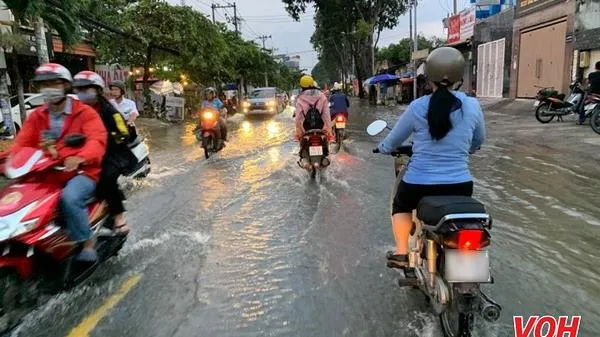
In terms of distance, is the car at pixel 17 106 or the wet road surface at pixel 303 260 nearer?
the wet road surface at pixel 303 260

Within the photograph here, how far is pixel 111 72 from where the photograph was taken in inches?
1201

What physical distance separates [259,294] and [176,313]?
0.66 metres

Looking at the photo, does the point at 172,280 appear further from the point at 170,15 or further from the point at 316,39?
the point at 316,39

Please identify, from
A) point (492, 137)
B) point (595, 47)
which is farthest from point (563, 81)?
point (492, 137)

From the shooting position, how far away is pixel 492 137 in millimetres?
14023

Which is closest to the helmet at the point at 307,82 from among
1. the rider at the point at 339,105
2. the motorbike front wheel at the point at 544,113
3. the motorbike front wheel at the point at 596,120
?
the rider at the point at 339,105

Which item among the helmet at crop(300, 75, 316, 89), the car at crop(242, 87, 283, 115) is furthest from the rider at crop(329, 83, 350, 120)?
the car at crop(242, 87, 283, 115)

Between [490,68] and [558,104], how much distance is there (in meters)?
13.6

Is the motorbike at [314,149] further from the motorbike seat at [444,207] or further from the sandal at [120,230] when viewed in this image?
the motorbike seat at [444,207]

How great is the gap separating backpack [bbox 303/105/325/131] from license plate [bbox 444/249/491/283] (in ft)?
20.2

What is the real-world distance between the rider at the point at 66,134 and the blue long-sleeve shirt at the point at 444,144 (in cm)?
242

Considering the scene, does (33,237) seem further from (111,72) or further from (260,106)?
(111,72)

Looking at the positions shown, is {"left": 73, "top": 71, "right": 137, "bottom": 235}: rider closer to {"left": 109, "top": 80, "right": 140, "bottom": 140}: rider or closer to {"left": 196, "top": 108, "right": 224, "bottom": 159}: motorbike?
{"left": 109, "top": 80, "right": 140, "bottom": 140}: rider

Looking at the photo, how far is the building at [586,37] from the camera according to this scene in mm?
17469
